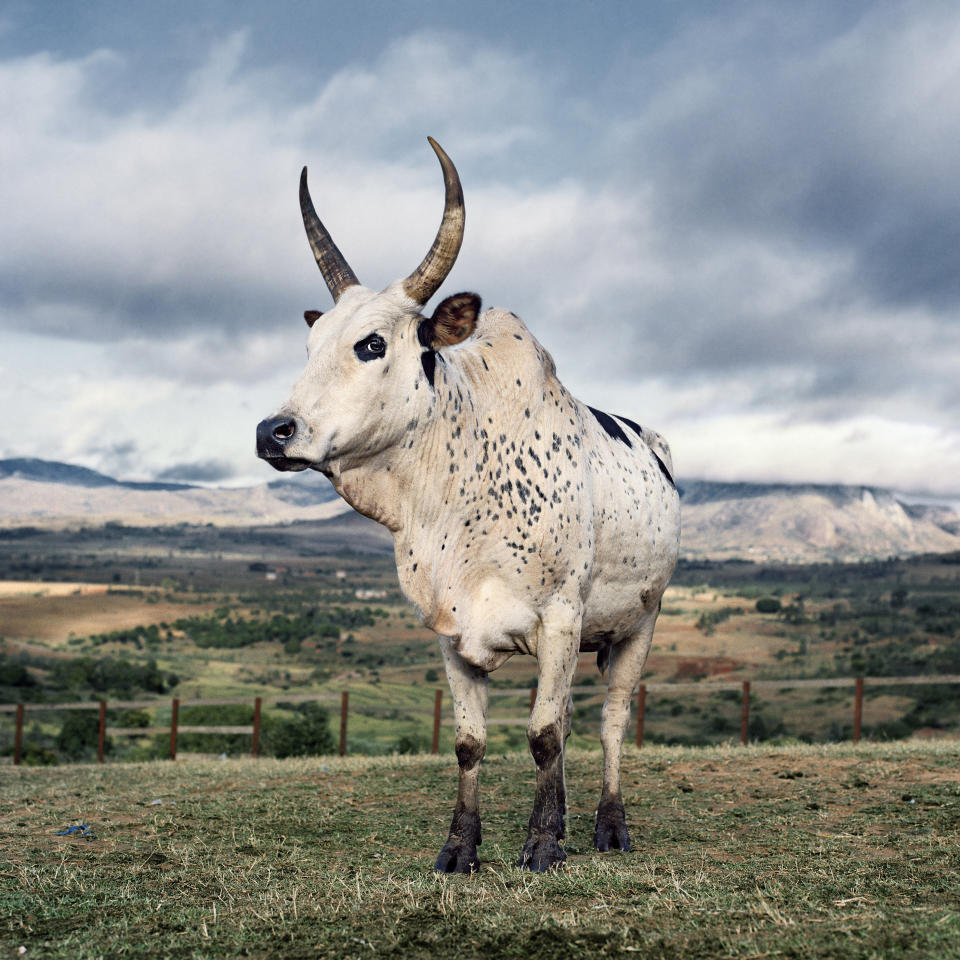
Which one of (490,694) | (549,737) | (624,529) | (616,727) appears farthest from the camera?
(490,694)

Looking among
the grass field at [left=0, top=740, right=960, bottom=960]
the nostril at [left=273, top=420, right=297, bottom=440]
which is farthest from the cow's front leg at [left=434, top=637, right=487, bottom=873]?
the nostril at [left=273, top=420, right=297, bottom=440]

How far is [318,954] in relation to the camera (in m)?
4.48

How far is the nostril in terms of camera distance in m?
5.41

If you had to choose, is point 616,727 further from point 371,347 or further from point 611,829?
point 371,347

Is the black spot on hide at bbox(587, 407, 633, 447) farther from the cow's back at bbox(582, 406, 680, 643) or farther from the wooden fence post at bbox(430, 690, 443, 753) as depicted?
the wooden fence post at bbox(430, 690, 443, 753)

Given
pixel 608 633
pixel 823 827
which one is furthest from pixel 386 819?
pixel 823 827

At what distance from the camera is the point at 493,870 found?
20.5 ft

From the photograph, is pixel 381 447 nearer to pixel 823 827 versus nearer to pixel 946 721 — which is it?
pixel 823 827

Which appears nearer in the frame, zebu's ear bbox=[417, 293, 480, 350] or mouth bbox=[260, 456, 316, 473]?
mouth bbox=[260, 456, 316, 473]

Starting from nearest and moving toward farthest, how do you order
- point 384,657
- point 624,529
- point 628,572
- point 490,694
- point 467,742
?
point 467,742
point 624,529
point 628,572
point 490,694
point 384,657

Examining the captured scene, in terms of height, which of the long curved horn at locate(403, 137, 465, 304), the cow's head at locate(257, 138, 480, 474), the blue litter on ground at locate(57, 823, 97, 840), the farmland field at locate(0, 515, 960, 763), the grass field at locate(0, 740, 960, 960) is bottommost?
the farmland field at locate(0, 515, 960, 763)

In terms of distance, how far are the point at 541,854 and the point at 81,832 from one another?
401cm

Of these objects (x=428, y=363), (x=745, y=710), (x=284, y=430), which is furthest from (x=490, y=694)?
(x=284, y=430)

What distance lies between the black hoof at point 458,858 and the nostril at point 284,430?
292 cm
